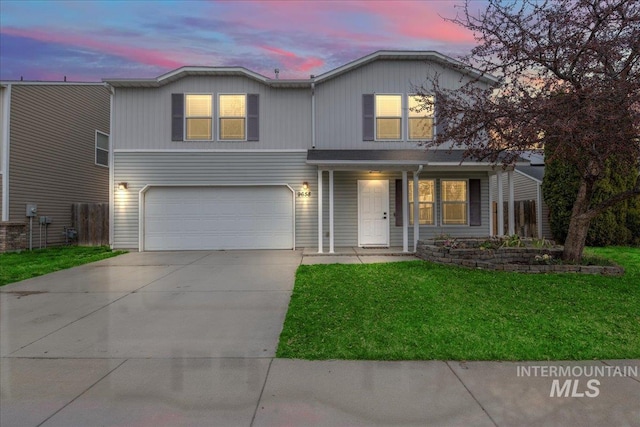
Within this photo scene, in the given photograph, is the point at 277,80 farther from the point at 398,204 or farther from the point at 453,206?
the point at 453,206

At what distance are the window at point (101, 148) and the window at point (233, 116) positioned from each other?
22.7ft

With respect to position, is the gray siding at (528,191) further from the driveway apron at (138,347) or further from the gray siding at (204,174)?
the driveway apron at (138,347)

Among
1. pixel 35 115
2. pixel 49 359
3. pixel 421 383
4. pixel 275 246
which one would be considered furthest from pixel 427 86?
pixel 35 115

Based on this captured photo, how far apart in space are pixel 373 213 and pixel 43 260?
952 centimetres

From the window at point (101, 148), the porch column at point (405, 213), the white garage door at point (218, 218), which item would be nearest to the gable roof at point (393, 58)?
the porch column at point (405, 213)

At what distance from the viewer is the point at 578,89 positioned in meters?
6.29

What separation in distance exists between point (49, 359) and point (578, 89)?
820 cm

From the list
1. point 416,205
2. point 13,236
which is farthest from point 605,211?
point 13,236

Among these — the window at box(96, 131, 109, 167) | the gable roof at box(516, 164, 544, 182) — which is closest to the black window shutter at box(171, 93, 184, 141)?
the window at box(96, 131, 109, 167)

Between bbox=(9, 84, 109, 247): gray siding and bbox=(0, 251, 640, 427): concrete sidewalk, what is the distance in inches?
366

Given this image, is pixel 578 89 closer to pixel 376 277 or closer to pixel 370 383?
pixel 376 277

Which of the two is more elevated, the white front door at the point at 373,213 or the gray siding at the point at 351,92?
the gray siding at the point at 351,92

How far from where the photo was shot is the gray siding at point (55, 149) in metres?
12.3

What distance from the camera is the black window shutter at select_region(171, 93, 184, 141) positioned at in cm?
1220
